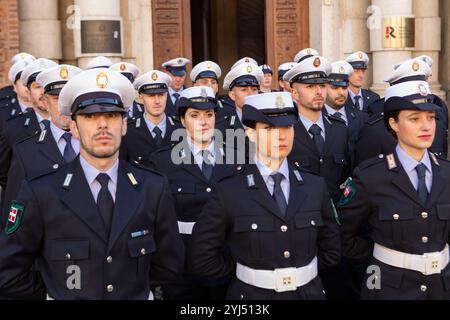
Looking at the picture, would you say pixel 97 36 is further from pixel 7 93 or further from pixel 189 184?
pixel 189 184

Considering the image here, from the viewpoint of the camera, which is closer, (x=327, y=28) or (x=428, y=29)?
(x=428, y=29)

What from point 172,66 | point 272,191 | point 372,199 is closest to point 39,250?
point 272,191

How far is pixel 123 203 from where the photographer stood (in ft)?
12.1

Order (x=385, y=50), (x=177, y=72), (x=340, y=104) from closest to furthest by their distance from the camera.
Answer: (x=340, y=104)
(x=177, y=72)
(x=385, y=50)

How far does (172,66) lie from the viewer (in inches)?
428

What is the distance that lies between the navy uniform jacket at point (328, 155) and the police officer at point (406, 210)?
1.41m

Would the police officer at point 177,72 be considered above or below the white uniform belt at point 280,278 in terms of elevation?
above

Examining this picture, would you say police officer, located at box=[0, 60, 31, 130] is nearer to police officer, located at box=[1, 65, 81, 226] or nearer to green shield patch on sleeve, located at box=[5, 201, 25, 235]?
police officer, located at box=[1, 65, 81, 226]

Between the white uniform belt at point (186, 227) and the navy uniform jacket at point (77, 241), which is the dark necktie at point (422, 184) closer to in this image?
the navy uniform jacket at point (77, 241)

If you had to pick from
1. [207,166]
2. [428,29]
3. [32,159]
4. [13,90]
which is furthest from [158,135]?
[428,29]

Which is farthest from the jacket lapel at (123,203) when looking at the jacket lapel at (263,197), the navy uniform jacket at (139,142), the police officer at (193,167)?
the navy uniform jacket at (139,142)

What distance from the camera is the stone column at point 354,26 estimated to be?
12.1 m

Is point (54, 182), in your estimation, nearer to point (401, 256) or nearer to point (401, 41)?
point (401, 256)

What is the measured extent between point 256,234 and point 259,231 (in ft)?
0.07
